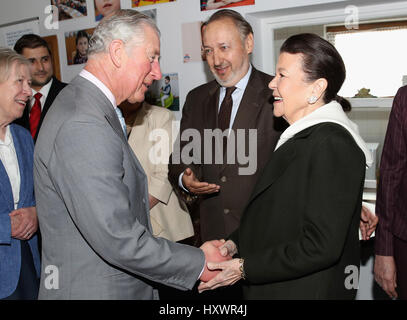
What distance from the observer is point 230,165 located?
87.7 inches

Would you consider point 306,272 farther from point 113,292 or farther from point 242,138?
point 242,138

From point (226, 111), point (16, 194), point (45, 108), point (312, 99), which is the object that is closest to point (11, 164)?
point (16, 194)

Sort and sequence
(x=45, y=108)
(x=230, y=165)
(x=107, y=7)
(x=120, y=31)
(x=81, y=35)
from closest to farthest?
(x=120, y=31)
(x=230, y=165)
(x=45, y=108)
(x=107, y=7)
(x=81, y=35)

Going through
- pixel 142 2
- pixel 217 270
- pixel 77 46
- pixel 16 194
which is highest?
pixel 142 2

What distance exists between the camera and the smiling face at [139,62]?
1451 mm

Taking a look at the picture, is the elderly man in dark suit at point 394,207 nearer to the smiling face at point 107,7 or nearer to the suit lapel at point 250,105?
the suit lapel at point 250,105

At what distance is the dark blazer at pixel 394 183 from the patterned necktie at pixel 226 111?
33.4 inches

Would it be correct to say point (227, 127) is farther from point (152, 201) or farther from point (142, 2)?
point (142, 2)

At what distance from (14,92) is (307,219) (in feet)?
5.57

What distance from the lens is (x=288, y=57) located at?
152cm

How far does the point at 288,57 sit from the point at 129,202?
0.80 metres

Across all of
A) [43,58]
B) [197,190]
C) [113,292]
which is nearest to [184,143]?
[197,190]

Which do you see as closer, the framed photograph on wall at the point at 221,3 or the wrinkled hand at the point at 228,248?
the wrinkled hand at the point at 228,248

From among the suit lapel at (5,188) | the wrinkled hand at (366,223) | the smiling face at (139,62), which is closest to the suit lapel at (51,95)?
the suit lapel at (5,188)
